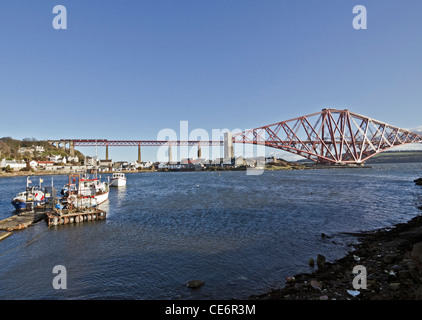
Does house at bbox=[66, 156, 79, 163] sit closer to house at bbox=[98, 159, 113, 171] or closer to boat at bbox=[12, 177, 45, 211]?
house at bbox=[98, 159, 113, 171]

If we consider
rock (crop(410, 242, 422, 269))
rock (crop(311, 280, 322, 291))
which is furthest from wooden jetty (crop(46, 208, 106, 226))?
rock (crop(410, 242, 422, 269))

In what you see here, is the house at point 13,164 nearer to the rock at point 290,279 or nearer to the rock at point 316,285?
the rock at point 290,279

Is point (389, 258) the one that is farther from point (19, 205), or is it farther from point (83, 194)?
point (19, 205)

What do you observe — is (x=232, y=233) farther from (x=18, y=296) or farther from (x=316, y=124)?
(x=316, y=124)

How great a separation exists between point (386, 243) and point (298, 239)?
13.9 ft

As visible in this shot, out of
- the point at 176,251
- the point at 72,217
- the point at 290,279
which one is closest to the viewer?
the point at 290,279

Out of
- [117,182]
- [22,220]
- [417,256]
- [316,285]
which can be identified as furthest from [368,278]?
[117,182]

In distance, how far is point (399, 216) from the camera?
18766 millimetres

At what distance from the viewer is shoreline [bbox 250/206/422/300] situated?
→ 6863 mm

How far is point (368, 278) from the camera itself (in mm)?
7945

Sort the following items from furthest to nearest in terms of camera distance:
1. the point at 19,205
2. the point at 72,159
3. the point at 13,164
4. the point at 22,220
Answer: the point at 72,159, the point at 13,164, the point at 19,205, the point at 22,220

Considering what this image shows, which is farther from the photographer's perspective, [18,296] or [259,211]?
[259,211]
